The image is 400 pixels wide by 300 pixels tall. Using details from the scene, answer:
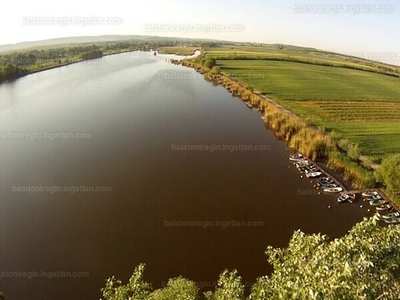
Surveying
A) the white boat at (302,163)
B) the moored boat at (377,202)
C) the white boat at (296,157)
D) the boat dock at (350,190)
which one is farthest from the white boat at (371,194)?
the white boat at (296,157)

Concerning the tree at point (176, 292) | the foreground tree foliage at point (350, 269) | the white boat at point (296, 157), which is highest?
the foreground tree foliage at point (350, 269)

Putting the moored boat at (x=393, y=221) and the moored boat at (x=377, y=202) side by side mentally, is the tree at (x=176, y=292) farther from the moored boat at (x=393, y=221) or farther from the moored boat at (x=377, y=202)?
the moored boat at (x=377, y=202)

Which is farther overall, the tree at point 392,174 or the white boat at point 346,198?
the white boat at point 346,198

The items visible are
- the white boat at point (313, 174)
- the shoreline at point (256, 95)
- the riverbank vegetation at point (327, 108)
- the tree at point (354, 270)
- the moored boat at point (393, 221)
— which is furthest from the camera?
the riverbank vegetation at point (327, 108)

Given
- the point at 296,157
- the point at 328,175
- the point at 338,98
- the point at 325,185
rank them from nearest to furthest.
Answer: the point at 325,185 → the point at 328,175 → the point at 296,157 → the point at 338,98

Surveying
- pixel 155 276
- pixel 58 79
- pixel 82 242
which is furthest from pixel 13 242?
pixel 58 79

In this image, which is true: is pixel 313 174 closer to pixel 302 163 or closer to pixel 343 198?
pixel 302 163

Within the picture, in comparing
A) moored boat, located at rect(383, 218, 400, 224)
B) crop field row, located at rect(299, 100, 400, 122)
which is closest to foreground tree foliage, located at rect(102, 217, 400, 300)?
moored boat, located at rect(383, 218, 400, 224)

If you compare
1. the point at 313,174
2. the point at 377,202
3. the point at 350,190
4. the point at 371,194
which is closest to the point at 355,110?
the point at 313,174
